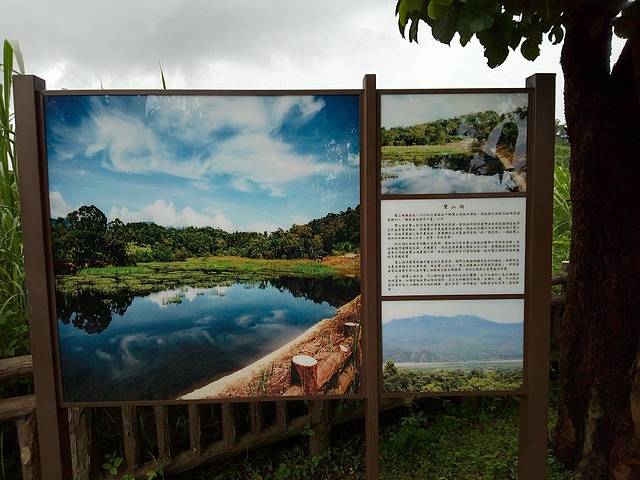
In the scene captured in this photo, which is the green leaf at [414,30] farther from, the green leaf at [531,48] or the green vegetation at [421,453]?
the green vegetation at [421,453]

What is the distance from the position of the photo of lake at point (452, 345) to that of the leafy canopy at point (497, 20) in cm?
128

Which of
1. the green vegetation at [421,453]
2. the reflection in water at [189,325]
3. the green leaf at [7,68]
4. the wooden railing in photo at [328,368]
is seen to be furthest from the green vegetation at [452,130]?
the green leaf at [7,68]

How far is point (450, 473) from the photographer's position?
339 centimetres

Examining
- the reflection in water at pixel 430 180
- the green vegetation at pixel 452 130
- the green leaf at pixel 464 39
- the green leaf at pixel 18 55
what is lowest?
the reflection in water at pixel 430 180

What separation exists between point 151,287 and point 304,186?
981 mm

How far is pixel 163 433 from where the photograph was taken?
122 inches

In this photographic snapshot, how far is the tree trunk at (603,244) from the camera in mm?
2838

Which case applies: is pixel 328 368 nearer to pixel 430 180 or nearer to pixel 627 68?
pixel 430 180

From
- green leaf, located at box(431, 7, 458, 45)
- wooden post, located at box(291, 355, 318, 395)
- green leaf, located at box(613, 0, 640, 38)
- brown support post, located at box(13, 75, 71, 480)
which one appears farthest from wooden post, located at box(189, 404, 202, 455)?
green leaf, located at box(613, 0, 640, 38)

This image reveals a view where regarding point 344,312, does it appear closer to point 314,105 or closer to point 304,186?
point 304,186

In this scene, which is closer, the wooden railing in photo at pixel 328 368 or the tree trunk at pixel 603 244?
the wooden railing in photo at pixel 328 368

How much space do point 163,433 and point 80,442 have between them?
0.51m

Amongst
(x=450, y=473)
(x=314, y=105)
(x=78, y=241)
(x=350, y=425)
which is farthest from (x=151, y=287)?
(x=450, y=473)

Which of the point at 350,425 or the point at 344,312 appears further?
the point at 350,425
